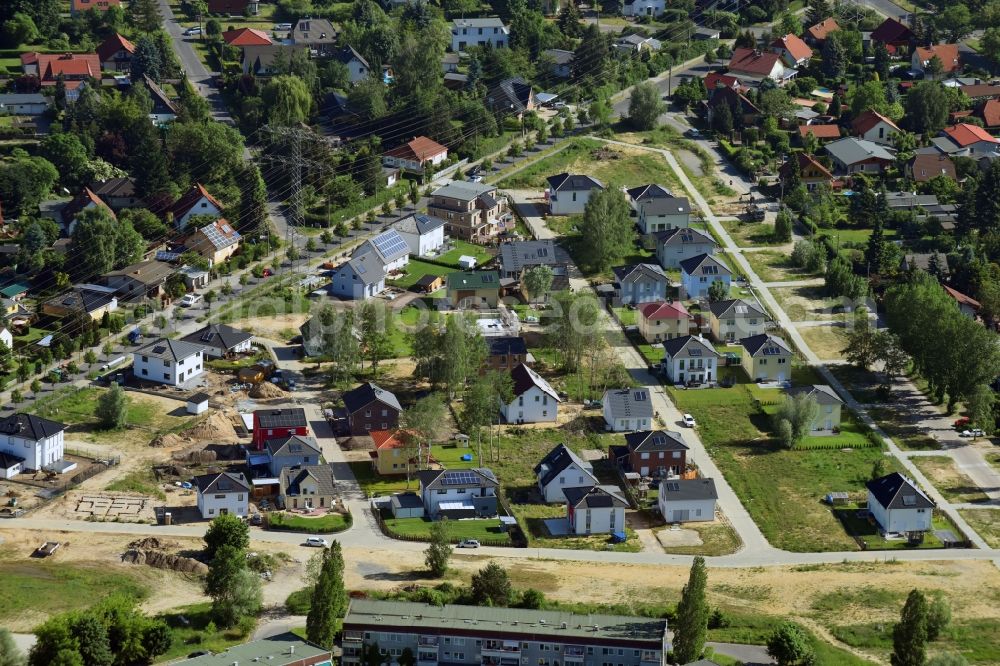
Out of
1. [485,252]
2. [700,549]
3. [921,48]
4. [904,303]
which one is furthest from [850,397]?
[921,48]

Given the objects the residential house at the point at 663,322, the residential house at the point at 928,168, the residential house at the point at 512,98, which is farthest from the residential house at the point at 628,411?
the residential house at the point at 512,98

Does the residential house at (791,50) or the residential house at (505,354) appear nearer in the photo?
the residential house at (505,354)

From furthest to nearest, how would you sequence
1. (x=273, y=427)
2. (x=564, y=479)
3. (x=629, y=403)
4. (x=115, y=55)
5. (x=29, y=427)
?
(x=115, y=55)
(x=629, y=403)
(x=273, y=427)
(x=29, y=427)
(x=564, y=479)

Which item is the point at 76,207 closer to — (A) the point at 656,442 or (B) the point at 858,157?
(A) the point at 656,442

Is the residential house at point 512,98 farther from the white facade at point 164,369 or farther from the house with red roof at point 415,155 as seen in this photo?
the white facade at point 164,369

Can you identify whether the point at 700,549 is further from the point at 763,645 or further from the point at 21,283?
the point at 21,283

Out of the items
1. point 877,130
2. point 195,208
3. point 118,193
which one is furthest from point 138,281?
point 877,130
